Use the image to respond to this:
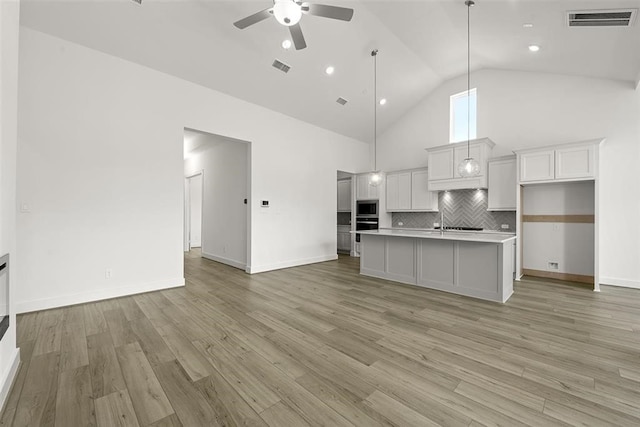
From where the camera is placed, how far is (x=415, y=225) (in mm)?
6957

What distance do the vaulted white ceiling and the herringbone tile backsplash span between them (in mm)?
2731

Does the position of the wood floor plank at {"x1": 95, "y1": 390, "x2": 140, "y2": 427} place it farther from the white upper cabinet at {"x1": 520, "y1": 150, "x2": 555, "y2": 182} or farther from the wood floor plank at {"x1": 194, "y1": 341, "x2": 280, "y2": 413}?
the white upper cabinet at {"x1": 520, "y1": 150, "x2": 555, "y2": 182}

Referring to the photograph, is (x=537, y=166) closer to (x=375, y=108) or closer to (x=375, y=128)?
(x=375, y=108)

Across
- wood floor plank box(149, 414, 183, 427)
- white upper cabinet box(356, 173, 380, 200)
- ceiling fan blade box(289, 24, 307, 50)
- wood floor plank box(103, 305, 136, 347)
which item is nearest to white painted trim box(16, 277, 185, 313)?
wood floor plank box(103, 305, 136, 347)

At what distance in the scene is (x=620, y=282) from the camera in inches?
173

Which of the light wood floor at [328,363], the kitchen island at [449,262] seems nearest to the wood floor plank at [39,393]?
the light wood floor at [328,363]

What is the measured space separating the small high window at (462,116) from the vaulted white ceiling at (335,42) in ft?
1.99

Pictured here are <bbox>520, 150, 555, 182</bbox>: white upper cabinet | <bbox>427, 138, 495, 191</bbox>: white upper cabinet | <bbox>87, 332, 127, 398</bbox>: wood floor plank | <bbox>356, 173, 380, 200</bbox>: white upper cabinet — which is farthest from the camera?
<bbox>356, 173, 380, 200</bbox>: white upper cabinet

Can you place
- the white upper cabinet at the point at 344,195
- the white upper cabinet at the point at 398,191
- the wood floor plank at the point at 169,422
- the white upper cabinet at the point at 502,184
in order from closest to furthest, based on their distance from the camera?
the wood floor plank at the point at 169,422, the white upper cabinet at the point at 502,184, the white upper cabinet at the point at 398,191, the white upper cabinet at the point at 344,195

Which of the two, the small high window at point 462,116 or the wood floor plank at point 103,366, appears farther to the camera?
the small high window at point 462,116

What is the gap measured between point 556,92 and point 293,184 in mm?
5526

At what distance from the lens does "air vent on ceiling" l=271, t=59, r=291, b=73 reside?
4473mm

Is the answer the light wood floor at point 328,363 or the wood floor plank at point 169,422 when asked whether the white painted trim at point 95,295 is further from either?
the wood floor plank at point 169,422

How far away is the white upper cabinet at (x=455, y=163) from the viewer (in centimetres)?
545
